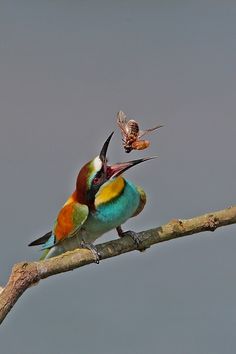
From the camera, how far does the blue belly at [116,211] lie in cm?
185

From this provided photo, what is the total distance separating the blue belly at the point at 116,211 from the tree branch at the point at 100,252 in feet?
0.75

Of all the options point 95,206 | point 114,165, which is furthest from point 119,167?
point 95,206

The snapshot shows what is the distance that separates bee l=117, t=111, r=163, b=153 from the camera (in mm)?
1694

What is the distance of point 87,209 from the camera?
1.92m

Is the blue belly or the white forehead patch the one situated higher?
the white forehead patch

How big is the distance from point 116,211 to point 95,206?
0.07 meters

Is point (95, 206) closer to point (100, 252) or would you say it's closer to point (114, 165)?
point (114, 165)

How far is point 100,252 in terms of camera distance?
152 centimetres

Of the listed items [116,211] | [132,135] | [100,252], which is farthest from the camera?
[116,211]

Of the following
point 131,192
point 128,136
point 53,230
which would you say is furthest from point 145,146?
point 53,230

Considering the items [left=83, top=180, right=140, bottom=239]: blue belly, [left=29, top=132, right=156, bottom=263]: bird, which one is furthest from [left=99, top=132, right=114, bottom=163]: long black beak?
[left=83, top=180, right=140, bottom=239]: blue belly

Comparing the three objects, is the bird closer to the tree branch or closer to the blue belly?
the blue belly

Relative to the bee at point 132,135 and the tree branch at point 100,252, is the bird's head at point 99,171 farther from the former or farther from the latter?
the tree branch at point 100,252

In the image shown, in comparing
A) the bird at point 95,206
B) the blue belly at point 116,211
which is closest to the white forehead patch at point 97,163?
the bird at point 95,206
